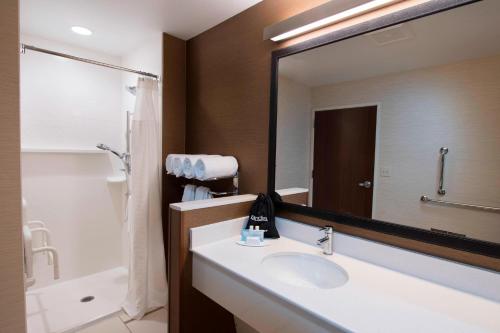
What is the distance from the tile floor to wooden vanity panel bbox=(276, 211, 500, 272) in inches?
56.8

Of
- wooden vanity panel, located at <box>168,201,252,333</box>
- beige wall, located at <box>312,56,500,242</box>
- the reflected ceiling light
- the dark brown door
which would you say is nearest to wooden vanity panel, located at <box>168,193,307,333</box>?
wooden vanity panel, located at <box>168,201,252,333</box>

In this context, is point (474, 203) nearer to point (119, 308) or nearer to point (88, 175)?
point (119, 308)

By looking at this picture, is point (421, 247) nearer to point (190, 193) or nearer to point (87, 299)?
point (190, 193)

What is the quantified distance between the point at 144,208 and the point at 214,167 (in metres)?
0.74

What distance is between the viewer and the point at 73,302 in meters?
2.29

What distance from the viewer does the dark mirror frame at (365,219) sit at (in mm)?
1041

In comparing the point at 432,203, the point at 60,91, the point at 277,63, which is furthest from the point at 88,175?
the point at 432,203

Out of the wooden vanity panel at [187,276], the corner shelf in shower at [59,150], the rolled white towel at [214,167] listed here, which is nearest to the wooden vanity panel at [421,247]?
the wooden vanity panel at [187,276]

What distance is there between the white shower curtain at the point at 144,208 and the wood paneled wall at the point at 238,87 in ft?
1.24

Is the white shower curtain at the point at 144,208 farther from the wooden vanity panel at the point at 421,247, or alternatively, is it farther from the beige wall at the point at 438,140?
the beige wall at the point at 438,140

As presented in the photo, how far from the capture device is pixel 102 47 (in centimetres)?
259

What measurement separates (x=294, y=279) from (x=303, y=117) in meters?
0.91

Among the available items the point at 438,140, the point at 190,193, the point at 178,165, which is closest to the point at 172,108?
the point at 178,165

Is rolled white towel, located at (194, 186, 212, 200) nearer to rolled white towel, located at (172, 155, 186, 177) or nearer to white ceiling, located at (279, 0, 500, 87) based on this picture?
rolled white towel, located at (172, 155, 186, 177)
